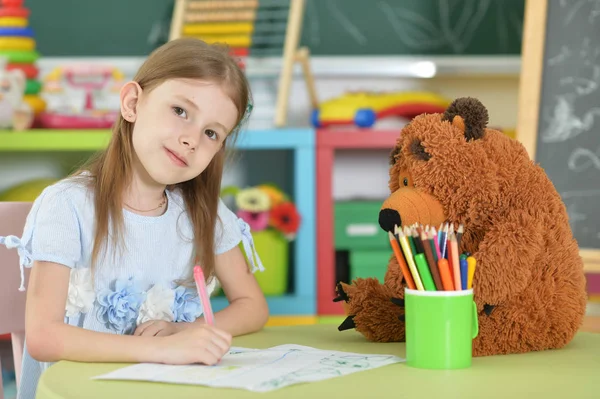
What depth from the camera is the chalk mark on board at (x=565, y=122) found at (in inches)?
79.5

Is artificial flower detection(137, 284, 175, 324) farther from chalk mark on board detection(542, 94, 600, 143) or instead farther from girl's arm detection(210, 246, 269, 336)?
chalk mark on board detection(542, 94, 600, 143)

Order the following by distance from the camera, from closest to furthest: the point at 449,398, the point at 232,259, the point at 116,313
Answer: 1. the point at 449,398
2. the point at 116,313
3. the point at 232,259

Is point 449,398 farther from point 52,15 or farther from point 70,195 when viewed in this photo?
point 52,15

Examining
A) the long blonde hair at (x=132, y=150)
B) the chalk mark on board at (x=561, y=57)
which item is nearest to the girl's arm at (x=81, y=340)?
the long blonde hair at (x=132, y=150)

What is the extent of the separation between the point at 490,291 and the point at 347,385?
0.66 feet

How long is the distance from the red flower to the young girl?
113 cm

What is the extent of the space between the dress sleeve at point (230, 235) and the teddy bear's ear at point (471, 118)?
0.41 meters

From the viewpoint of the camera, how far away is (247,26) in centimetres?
250

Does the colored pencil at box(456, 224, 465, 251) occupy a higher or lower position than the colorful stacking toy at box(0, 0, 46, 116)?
lower

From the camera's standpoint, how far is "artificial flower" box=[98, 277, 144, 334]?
42.6 inches

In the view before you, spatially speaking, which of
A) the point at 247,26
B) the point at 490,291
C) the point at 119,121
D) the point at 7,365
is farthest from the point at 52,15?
the point at 490,291

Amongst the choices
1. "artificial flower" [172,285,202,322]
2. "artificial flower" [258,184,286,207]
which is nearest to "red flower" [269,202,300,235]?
"artificial flower" [258,184,286,207]

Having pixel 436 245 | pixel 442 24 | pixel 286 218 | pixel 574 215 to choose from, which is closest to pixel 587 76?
pixel 574 215

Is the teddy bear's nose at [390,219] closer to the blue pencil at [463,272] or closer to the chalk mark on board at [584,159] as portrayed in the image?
the blue pencil at [463,272]
